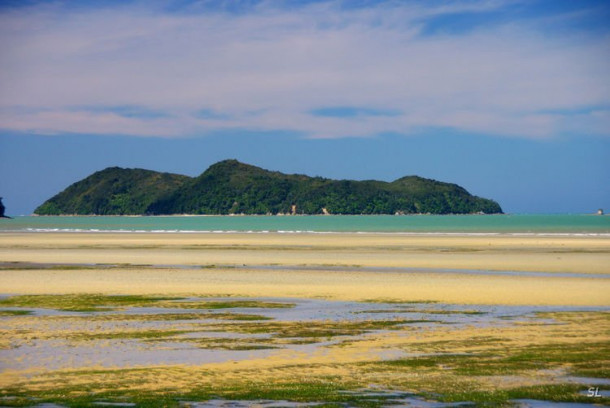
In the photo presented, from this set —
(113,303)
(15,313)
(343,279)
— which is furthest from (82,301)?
(343,279)

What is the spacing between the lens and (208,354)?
642 inches

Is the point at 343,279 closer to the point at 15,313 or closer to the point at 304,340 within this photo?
the point at 15,313

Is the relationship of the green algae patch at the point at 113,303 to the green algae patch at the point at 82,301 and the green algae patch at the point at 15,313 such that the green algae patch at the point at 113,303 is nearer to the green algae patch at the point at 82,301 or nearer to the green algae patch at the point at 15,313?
the green algae patch at the point at 82,301

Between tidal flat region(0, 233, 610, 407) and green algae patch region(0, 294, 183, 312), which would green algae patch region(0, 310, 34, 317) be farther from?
green algae patch region(0, 294, 183, 312)

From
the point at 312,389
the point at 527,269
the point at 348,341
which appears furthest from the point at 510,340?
the point at 527,269

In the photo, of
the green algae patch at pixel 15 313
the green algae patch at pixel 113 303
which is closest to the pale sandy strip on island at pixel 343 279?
the green algae patch at pixel 113 303

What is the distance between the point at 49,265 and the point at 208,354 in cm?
3007

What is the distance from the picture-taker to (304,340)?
18.0m

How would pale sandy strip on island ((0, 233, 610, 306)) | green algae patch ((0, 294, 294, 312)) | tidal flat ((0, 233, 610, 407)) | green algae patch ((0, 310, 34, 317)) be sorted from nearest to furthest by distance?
tidal flat ((0, 233, 610, 407)) < green algae patch ((0, 310, 34, 317)) < green algae patch ((0, 294, 294, 312)) < pale sandy strip on island ((0, 233, 610, 306))

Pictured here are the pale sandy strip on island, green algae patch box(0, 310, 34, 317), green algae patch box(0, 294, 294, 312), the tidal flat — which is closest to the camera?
the tidal flat

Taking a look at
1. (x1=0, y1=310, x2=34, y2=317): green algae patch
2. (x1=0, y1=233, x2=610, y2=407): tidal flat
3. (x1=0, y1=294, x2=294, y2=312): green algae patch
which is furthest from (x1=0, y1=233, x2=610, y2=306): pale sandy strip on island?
(x1=0, y1=310, x2=34, y2=317): green algae patch

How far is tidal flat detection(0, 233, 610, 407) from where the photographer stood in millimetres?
12906

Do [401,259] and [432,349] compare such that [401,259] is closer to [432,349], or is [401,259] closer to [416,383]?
[432,349]

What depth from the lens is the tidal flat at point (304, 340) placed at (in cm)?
1291
